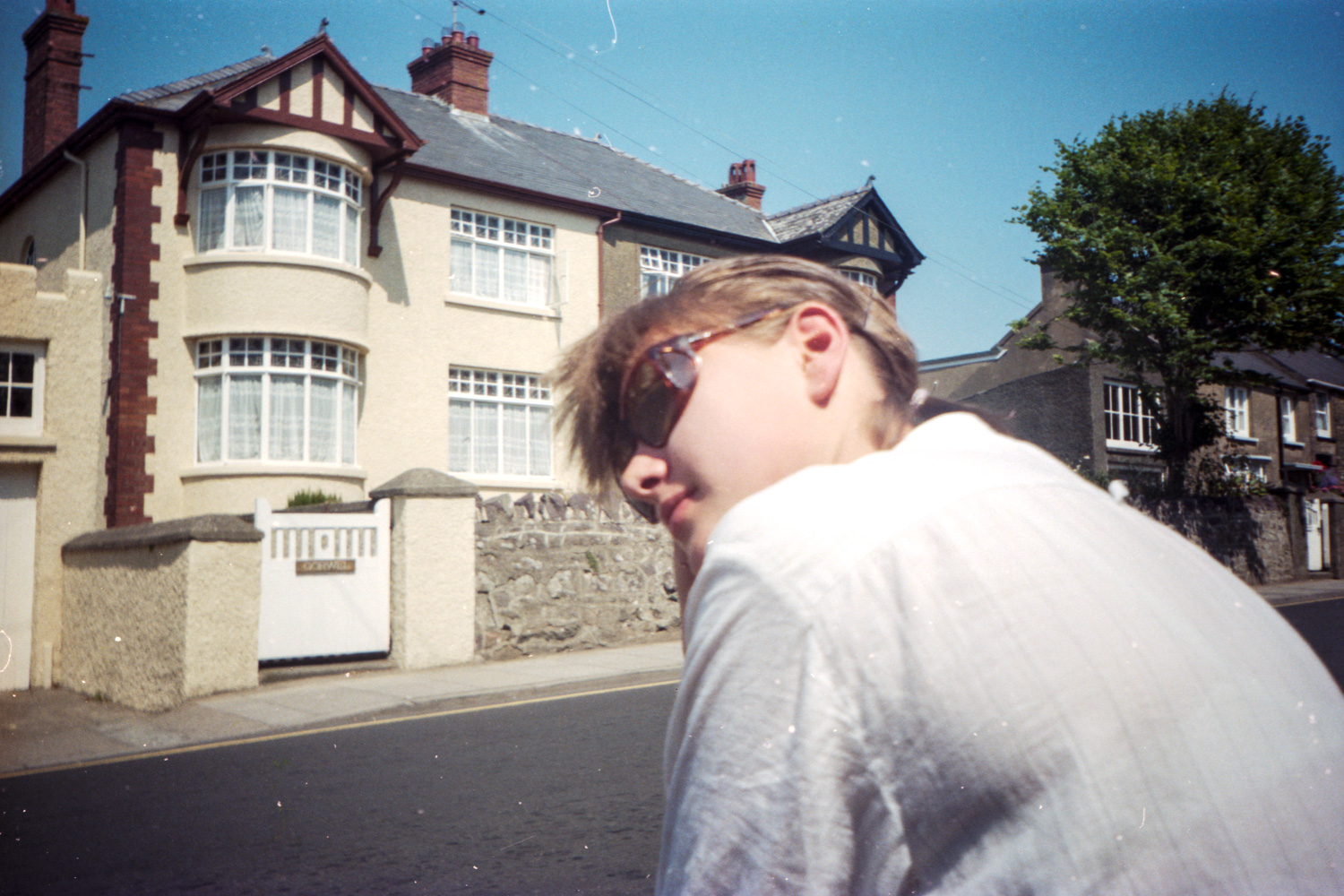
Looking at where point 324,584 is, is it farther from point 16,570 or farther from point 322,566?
point 16,570

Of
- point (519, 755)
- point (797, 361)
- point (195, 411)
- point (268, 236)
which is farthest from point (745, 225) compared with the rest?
point (797, 361)

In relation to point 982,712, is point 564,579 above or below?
below

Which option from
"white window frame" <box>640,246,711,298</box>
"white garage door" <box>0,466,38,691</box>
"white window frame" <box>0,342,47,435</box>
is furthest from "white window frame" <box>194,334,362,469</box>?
"white window frame" <box>640,246,711,298</box>

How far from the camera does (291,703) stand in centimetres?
902

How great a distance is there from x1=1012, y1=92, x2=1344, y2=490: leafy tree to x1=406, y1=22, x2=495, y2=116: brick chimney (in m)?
18.8

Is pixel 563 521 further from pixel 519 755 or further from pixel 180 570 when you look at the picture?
pixel 519 755

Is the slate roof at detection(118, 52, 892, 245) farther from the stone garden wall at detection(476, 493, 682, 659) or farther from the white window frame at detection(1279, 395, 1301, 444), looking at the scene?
the white window frame at detection(1279, 395, 1301, 444)

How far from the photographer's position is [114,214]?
14.1 metres

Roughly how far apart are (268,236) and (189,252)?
1194mm

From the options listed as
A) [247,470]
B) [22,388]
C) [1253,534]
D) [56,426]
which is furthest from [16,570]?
[1253,534]

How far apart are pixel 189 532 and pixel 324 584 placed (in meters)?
1.62

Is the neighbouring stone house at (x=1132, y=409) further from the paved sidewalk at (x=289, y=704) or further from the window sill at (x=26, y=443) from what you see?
the window sill at (x=26, y=443)

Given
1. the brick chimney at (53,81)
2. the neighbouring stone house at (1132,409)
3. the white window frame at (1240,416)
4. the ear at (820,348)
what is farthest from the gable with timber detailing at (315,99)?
the white window frame at (1240,416)

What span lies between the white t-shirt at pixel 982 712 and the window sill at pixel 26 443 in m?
14.0
